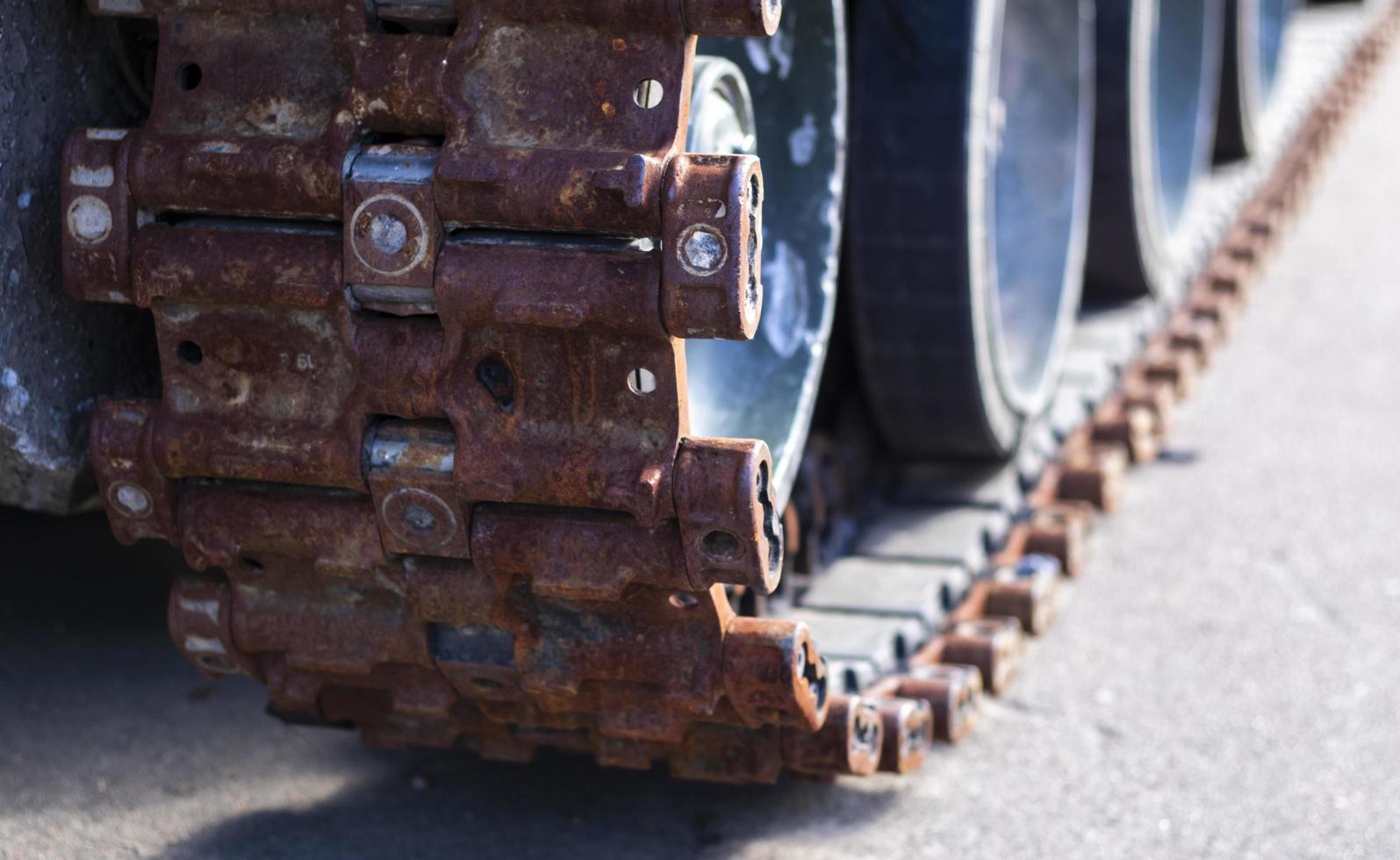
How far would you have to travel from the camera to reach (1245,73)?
15.7 feet

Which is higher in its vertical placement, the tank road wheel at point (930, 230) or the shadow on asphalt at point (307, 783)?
the tank road wheel at point (930, 230)

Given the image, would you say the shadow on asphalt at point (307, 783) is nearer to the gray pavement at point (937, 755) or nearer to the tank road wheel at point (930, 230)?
the gray pavement at point (937, 755)

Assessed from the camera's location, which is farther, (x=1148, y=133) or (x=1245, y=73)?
(x=1245, y=73)

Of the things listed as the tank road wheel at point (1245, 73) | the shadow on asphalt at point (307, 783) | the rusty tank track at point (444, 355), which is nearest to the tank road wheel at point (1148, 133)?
the tank road wheel at point (1245, 73)

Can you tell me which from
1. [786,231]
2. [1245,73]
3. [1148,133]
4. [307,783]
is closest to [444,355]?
[786,231]

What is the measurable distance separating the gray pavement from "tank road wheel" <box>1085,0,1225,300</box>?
70cm

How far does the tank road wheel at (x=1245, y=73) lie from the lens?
15.3 feet

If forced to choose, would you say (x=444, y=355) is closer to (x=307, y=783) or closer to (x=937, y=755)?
(x=307, y=783)

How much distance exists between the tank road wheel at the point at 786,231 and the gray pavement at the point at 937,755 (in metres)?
0.49

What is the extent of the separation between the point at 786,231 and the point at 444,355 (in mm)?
729

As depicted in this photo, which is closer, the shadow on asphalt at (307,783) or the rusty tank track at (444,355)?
the rusty tank track at (444,355)

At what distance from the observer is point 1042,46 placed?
10.3 feet

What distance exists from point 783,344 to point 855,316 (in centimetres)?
51

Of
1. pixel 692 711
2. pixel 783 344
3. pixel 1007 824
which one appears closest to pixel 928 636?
pixel 1007 824
